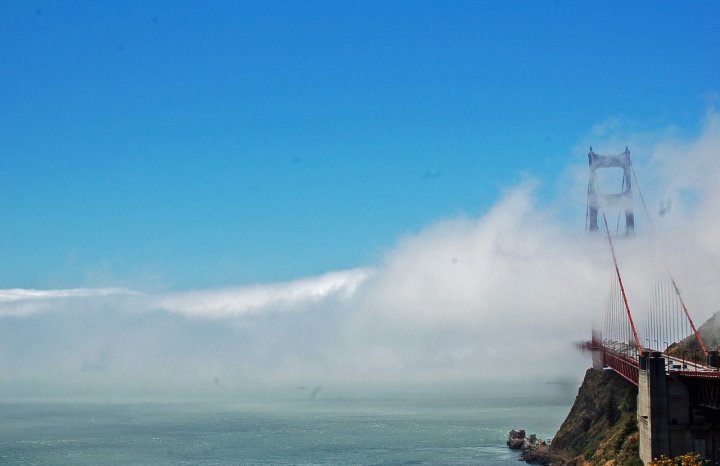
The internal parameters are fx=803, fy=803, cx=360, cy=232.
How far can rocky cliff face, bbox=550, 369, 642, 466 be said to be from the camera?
230 ft

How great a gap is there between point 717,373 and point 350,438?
9473cm

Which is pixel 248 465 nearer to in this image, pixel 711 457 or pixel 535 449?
pixel 535 449

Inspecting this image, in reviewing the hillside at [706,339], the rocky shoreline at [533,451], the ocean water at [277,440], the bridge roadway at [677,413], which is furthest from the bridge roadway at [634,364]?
the ocean water at [277,440]

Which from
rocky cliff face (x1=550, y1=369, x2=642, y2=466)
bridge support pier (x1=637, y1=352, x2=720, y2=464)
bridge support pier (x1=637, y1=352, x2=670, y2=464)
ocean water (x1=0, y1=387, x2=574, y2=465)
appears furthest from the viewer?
ocean water (x1=0, y1=387, x2=574, y2=465)

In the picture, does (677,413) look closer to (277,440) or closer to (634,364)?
(634,364)

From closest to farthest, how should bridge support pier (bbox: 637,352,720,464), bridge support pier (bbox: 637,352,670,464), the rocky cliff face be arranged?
1. bridge support pier (bbox: 637,352,720,464)
2. bridge support pier (bbox: 637,352,670,464)
3. the rocky cliff face

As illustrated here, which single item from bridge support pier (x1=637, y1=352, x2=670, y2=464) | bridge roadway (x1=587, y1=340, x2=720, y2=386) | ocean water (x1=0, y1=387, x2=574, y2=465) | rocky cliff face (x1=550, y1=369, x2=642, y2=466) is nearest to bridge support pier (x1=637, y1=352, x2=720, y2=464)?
bridge support pier (x1=637, y1=352, x2=670, y2=464)

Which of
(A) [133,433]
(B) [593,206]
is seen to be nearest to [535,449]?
(B) [593,206]

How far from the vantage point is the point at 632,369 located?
69.3 m

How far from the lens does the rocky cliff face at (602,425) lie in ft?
230

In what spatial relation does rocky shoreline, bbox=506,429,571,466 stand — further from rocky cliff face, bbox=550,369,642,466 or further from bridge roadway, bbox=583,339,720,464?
bridge roadway, bbox=583,339,720,464

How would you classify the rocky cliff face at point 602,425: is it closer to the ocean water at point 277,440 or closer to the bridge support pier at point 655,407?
the bridge support pier at point 655,407

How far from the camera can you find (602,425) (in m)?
85.4

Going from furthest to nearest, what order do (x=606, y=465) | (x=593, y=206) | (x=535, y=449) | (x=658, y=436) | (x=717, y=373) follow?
(x=593, y=206) < (x=535, y=449) < (x=606, y=465) < (x=658, y=436) < (x=717, y=373)
